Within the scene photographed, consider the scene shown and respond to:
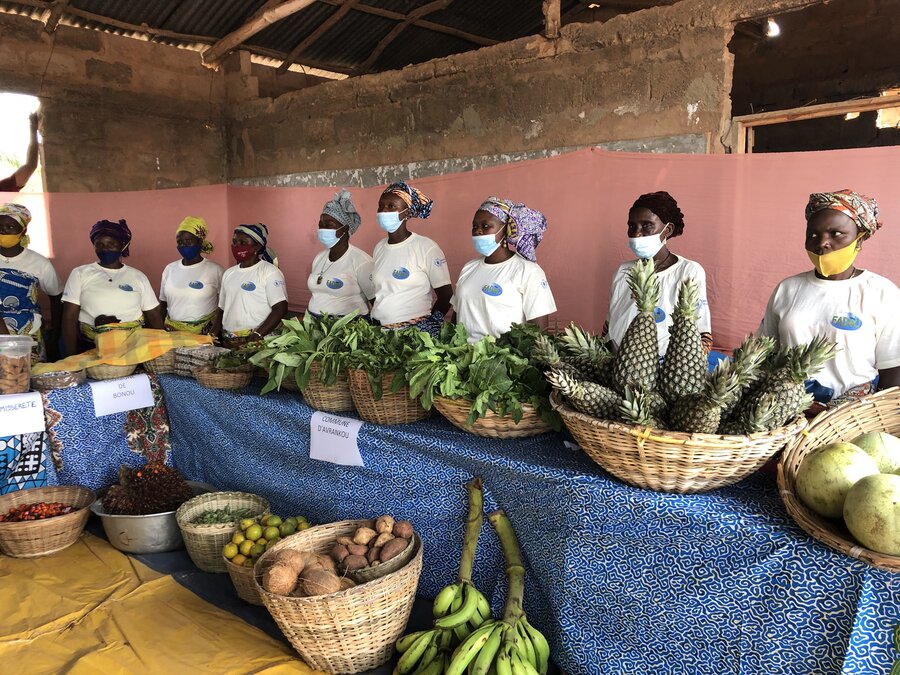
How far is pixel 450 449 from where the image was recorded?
88.7 inches

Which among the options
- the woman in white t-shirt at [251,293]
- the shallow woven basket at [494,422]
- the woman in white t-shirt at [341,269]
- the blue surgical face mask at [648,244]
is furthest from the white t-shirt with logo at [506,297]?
the woman in white t-shirt at [251,293]

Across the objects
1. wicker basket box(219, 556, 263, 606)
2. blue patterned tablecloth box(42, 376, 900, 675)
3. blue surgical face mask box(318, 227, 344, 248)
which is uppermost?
blue surgical face mask box(318, 227, 344, 248)

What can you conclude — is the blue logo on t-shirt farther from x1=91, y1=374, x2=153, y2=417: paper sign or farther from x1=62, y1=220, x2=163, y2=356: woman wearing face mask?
x1=62, y1=220, x2=163, y2=356: woman wearing face mask

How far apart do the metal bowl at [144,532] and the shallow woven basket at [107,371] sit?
0.76 m

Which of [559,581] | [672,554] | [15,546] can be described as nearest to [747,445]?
[672,554]

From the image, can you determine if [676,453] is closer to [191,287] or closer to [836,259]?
[836,259]

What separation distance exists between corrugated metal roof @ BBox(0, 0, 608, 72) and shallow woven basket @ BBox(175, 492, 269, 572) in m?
5.80

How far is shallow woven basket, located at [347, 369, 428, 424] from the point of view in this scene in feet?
8.05

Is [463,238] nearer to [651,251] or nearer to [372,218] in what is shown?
[372,218]

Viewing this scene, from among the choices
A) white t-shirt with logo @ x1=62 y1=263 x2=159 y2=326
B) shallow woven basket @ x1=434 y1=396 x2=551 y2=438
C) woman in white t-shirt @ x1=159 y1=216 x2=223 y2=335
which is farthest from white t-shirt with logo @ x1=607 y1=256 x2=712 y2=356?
white t-shirt with logo @ x1=62 y1=263 x2=159 y2=326

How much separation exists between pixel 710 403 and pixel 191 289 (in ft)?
13.9

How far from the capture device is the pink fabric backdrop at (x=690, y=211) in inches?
141

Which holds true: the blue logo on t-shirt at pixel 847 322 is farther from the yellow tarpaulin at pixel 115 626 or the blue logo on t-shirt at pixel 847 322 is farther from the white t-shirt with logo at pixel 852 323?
the yellow tarpaulin at pixel 115 626

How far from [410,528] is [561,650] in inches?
25.8
